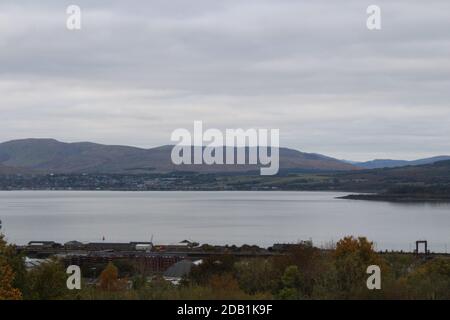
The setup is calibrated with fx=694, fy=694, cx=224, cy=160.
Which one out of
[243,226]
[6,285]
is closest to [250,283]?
[6,285]

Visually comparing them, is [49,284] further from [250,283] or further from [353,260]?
[353,260]

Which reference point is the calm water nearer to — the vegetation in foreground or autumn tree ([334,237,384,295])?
autumn tree ([334,237,384,295])

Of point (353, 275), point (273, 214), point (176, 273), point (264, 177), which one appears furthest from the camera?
point (264, 177)

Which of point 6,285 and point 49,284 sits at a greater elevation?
point 6,285

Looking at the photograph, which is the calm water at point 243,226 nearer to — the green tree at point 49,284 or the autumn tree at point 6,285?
the green tree at point 49,284

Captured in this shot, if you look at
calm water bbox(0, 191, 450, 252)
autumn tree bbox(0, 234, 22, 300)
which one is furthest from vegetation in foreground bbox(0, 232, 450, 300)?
calm water bbox(0, 191, 450, 252)

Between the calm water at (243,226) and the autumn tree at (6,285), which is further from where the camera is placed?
the calm water at (243,226)

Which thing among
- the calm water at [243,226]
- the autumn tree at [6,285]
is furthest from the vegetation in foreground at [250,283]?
the calm water at [243,226]

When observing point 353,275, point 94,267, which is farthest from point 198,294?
point 94,267
